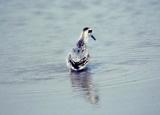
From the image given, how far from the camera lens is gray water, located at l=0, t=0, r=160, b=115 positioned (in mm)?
13008

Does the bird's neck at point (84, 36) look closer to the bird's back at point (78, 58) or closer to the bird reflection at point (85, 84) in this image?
the bird's back at point (78, 58)

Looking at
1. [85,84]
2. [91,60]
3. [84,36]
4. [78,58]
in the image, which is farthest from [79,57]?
[85,84]

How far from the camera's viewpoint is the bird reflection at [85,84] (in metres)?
13.5

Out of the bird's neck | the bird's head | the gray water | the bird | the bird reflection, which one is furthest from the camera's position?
the bird's head

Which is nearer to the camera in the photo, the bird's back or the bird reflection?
the bird reflection

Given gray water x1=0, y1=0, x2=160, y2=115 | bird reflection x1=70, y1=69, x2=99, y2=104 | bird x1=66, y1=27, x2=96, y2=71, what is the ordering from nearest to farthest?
gray water x1=0, y1=0, x2=160, y2=115 → bird reflection x1=70, y1=69, x2=99, y2=104 → bird x1=66, y1=27, x2=96, y2=71

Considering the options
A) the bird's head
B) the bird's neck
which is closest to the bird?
the bird's neck

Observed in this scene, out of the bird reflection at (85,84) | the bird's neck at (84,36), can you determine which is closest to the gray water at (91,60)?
the bird reflection at (85,84)

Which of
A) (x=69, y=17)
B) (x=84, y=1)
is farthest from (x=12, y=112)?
(x=84, y=1)

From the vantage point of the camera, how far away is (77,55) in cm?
1681

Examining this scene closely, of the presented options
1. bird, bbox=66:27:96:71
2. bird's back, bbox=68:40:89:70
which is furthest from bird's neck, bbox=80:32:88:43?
bird's back, bbox=68:40:89:70

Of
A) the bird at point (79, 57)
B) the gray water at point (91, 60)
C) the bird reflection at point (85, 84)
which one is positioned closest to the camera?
the gray water at point (91, 60)

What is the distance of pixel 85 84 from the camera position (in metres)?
14.8

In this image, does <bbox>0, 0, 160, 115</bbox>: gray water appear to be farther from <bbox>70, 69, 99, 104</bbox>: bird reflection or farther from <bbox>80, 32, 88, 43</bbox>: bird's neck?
<bbox>80, 32, 88, 43</bbox>: bird's neck
